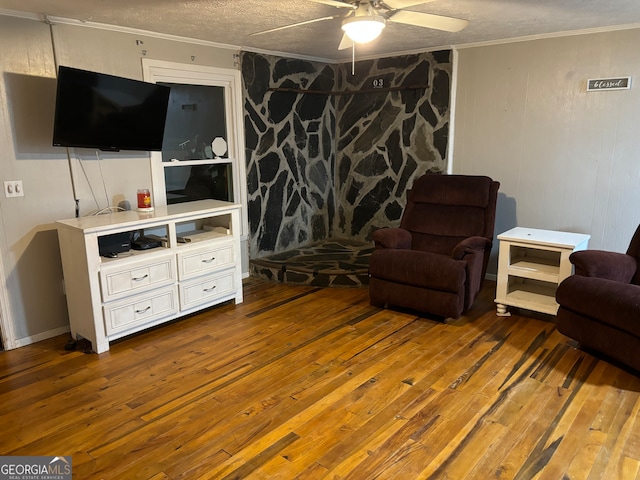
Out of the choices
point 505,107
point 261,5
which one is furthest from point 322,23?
point 505,107

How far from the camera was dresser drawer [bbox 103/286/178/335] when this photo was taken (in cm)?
320

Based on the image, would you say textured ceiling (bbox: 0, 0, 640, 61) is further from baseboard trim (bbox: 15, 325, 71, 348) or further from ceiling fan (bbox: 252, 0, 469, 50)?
baseboard trim (bbox: 15, 325, 71, 348)

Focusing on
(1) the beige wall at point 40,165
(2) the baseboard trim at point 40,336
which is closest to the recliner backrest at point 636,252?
(1) the beige wall at point 40,165

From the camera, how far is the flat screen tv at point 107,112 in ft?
10.1

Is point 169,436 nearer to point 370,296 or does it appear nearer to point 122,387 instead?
point 122,387

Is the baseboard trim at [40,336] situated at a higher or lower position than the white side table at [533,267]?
lower

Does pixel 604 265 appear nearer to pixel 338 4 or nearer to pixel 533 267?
pixel 533 267

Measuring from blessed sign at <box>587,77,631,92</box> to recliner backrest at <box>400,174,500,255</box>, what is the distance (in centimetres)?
109

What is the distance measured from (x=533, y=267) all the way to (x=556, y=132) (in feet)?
4.23

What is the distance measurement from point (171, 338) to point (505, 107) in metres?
3.50

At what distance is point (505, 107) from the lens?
4340 millimetres

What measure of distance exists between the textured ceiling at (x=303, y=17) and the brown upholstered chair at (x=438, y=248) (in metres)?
1.23

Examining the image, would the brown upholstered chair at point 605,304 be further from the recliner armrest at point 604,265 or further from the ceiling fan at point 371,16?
the ceiling fan at point 371,16

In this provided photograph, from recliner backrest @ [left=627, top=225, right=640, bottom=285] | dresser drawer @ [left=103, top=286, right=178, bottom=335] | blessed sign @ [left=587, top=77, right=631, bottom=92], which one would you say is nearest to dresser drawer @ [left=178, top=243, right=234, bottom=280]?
dresser drawer @ [left=103, top=286, right=178, bottom=335]
